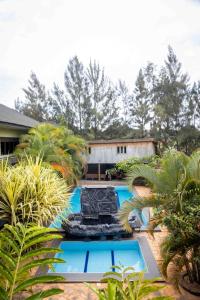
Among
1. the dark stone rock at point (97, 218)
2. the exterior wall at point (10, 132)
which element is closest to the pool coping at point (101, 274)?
the dark stone rock at point (97, 218)

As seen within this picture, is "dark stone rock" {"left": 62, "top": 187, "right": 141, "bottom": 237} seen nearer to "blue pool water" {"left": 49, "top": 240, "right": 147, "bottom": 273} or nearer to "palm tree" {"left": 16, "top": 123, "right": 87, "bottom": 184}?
"blue pool water" {"left": 49, "top": 240, "right": 147, "bottom": 273}

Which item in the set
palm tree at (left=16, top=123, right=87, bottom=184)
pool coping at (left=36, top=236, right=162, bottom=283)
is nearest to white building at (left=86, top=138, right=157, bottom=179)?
palm tree at (left=16, top=123, right=87, bottom=184)

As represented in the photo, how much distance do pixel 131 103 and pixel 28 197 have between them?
30.2m

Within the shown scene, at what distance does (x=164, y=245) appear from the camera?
212 inches

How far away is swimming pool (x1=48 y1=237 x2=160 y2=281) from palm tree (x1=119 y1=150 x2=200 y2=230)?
1631 millimetres

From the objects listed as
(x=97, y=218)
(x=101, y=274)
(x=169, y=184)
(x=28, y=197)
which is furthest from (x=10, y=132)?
(x=169, y=184)

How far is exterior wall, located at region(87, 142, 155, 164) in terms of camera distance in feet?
68.5

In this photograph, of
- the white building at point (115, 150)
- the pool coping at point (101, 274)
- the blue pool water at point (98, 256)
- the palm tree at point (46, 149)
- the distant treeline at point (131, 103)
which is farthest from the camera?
the distant treeline at point (131, 103)

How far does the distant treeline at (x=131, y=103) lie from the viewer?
33062 millimetres

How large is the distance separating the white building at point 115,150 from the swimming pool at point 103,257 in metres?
12.8

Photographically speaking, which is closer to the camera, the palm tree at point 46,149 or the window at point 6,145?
the palm tree at point 46,149

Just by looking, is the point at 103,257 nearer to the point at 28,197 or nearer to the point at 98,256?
the point at 98,256

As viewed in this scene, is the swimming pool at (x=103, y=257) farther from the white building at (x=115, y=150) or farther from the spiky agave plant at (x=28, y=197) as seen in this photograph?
the white building at (x=115, y=150)

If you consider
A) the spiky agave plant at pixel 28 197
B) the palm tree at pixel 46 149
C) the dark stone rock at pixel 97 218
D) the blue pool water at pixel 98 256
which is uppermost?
the palm tree at pixel 46 149
